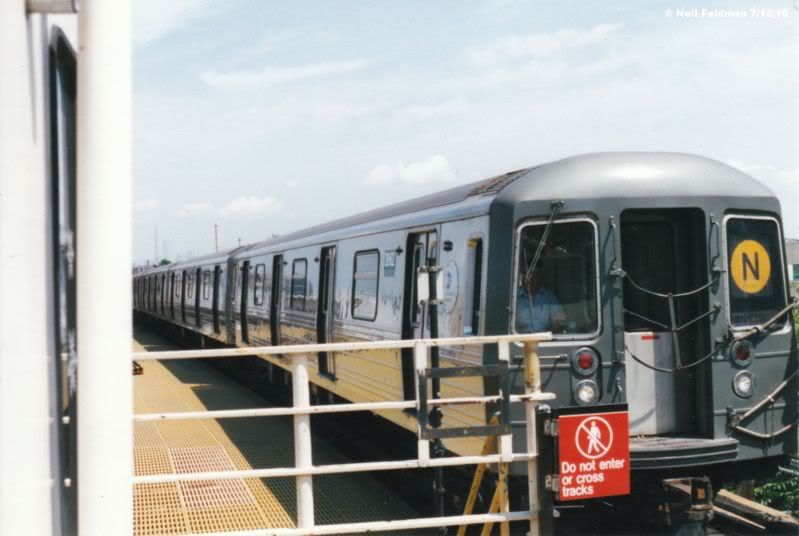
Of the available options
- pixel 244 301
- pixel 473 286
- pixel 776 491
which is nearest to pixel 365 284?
pixel 473 286

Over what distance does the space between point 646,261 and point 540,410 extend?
2.17m

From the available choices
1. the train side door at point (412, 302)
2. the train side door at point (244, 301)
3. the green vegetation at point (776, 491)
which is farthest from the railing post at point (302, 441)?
the green vegetation at point (776, 491)

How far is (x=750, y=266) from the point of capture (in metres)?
6.39

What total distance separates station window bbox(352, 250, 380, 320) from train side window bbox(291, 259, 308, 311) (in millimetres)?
2372

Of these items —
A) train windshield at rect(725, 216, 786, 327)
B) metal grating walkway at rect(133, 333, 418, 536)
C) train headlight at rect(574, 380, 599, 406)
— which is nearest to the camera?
train headlight at rect(574, 380, 599, 406)

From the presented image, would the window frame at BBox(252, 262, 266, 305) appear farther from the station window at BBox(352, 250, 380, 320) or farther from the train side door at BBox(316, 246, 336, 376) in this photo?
the station window at BBox(352, 250, 380, 320)

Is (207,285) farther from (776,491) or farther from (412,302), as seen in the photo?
(412,302)

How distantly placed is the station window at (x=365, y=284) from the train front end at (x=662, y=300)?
291cm

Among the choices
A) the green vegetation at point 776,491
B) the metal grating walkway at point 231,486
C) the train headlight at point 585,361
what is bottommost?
the green vegetation at point 776,491

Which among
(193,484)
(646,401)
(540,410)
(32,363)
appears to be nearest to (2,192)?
(32,363)

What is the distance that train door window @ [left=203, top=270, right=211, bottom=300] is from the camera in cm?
2111

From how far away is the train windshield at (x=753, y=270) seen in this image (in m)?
6.30

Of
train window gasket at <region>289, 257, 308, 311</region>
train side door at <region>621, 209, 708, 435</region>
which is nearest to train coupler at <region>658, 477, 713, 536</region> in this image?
train side door at <region>621, 209, 708, 435</region>

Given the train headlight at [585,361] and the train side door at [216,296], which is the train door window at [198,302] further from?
the train headlight at [585,361]
